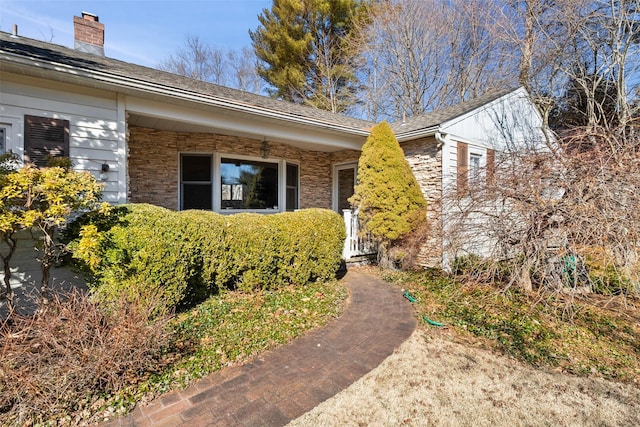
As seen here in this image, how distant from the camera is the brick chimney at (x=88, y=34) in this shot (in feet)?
23.0

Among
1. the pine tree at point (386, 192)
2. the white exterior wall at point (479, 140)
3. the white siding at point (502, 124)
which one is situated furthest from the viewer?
the white siding at point (502, 124)

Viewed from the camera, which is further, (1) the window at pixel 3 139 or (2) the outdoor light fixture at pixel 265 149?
(2) the outdoor light fixture at pixel 265 149

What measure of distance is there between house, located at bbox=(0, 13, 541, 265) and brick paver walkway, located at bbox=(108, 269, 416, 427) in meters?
3.36

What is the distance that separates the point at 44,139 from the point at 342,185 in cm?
759

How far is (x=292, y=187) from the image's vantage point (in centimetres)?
900

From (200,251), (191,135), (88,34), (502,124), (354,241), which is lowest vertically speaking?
(354,241)

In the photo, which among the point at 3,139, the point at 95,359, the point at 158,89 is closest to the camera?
the point at 95,359

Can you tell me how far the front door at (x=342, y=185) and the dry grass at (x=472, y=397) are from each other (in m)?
7.00

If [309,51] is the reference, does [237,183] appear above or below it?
below

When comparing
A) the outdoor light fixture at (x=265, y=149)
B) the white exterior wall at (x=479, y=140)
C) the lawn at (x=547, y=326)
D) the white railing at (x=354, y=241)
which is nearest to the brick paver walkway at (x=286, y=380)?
the lawn at (x=547, y=326)

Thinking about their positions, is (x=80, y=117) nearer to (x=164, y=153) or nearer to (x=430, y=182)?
(x=164, y=153)

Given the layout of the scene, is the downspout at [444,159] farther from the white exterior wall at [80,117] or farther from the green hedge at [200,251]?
the white exterior wall at [80,117]

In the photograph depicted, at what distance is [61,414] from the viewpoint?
7.30 ft

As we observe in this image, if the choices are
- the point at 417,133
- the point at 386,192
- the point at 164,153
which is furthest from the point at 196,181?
the point at 417,133
